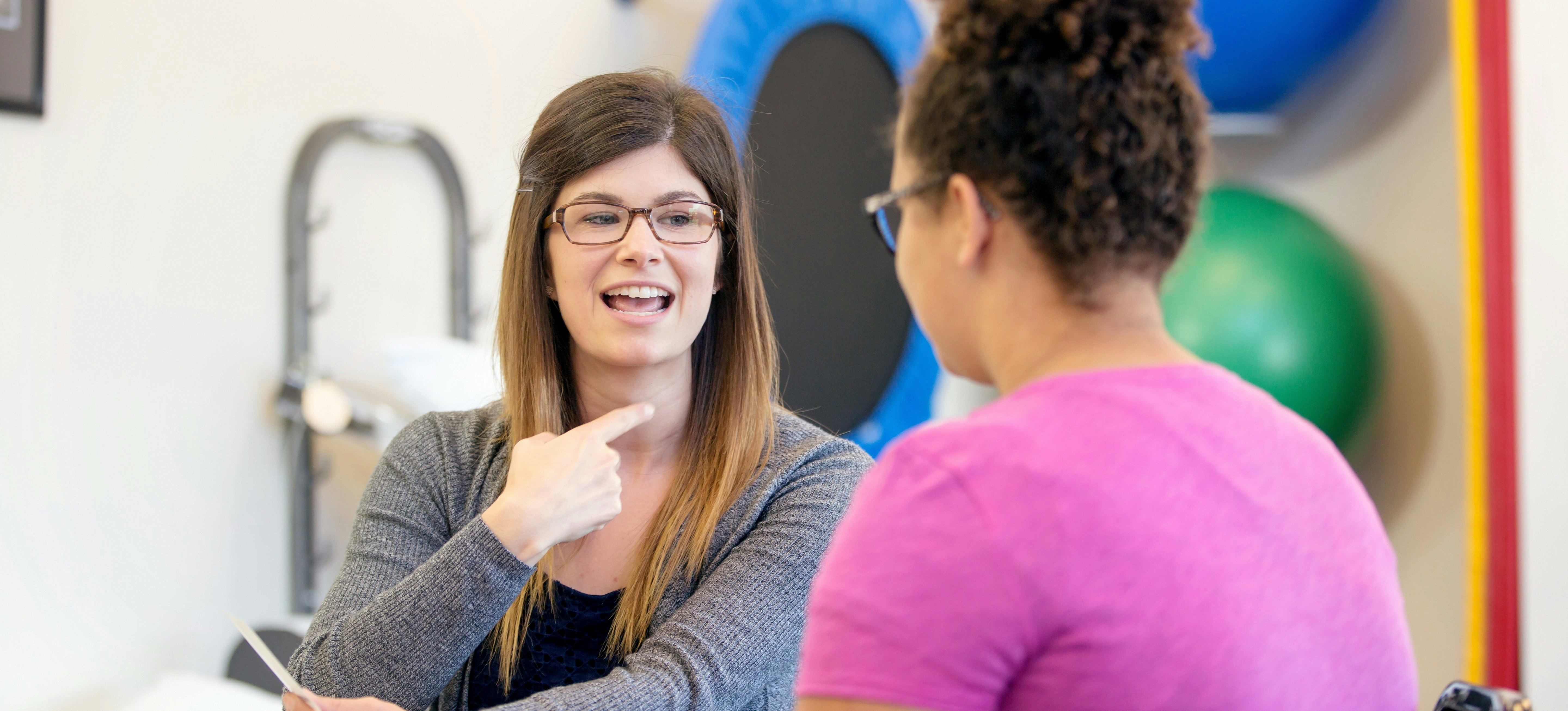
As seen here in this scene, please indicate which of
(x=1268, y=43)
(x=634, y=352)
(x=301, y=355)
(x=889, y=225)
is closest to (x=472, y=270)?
(x=301, y=355)

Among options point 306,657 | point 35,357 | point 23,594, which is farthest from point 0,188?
point 306,657

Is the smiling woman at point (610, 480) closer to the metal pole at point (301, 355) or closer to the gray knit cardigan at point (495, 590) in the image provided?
the gray knit cardigan at point (495, 590)

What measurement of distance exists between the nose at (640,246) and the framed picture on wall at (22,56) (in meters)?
0.96

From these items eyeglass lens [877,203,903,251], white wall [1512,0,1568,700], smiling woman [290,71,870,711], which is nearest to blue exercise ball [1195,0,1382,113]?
white wall [1512,0,1568,700]

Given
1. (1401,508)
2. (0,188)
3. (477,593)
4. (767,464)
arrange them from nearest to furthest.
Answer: (477,593) → (767,464) → (0,188) → (1401,508)

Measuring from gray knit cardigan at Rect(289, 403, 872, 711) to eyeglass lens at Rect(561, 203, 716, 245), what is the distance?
23 centimetres

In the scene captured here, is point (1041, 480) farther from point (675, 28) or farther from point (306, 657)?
point (675, 28)

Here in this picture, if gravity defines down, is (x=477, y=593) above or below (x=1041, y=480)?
below

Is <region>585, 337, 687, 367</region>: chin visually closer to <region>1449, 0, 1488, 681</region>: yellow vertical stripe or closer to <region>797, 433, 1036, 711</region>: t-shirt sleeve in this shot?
<region>797, 433, 1036, 711</region>: t-shirt sleeve

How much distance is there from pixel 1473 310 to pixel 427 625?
5.80 ft

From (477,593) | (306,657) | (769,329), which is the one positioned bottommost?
(306,657)

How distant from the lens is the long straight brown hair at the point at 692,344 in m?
1.07

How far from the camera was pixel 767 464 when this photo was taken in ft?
3.67

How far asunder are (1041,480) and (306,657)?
30.4 inches
